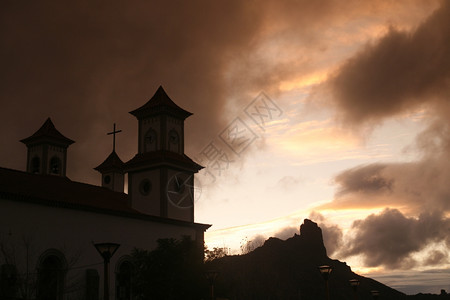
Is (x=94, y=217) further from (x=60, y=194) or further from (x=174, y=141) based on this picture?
(x=174, y=141)

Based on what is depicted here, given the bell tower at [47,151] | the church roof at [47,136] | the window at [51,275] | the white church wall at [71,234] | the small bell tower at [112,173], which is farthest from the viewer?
the small bell tower at [112,173]

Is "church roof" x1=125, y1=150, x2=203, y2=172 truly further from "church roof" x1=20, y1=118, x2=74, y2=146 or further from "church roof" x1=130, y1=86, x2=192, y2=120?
"church roof" x1=20, y1=118, x2=74, y2=146

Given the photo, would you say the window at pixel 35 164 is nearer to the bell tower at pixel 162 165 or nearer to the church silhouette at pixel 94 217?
the church silhouette at pixel 94 217

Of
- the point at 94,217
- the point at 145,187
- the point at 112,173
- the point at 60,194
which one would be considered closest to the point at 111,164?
the point at 112,173

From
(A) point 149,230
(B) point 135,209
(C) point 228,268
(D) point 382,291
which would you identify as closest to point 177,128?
(B) point 135,209

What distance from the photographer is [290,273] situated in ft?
376

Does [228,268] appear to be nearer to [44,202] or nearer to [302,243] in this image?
[302,243]

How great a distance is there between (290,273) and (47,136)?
78.3 meters

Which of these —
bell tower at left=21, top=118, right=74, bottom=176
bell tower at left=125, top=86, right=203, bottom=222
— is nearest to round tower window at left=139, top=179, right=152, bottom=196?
bell tower at left=125, top=86, right=203, bottom=222

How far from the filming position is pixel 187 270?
2850 centimetres

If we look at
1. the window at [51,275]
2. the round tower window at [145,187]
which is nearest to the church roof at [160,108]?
the round tower window at [145,187]

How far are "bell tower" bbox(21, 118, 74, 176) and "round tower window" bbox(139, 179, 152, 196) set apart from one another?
11720mm

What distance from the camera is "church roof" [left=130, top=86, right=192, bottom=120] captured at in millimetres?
39781

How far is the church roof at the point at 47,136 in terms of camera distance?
47122 mm
